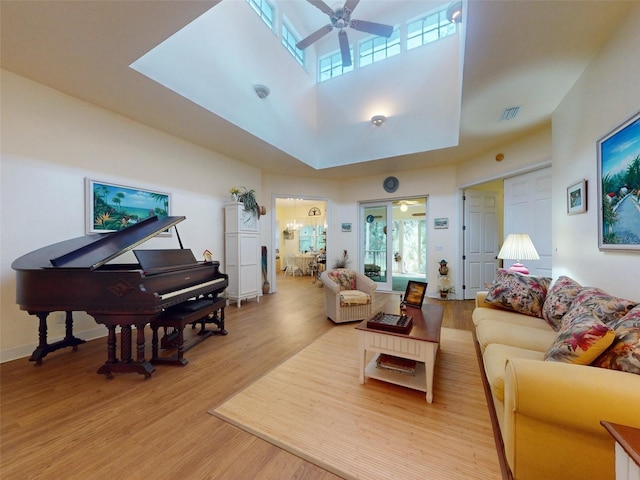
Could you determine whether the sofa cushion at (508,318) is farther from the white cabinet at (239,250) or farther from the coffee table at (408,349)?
the white cabinet at (239,250)

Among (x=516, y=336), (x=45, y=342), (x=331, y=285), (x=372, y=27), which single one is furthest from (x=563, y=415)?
(x=372, y=27)

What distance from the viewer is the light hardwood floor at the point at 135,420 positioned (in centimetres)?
137

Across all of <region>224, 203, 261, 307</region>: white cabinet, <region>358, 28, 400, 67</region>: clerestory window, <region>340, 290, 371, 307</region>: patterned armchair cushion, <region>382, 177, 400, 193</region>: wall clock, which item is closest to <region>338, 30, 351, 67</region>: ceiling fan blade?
<region>358, 28, 400, 67</region>: clerestory window

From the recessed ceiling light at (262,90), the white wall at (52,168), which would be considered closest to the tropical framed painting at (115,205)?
the white wall at (52,168)

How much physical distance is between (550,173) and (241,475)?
484 cm

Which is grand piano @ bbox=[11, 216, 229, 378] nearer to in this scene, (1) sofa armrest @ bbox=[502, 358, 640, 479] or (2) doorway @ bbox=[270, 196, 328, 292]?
(1) sofa armrest @ bbox=[502, 358, 640, 479]

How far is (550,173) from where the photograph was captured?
11.5 feet

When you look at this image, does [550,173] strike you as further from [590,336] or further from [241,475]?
[241,475]

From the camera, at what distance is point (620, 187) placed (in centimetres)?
187

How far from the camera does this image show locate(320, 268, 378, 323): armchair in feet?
11.9

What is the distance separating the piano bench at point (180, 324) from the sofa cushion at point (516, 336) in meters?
2.83

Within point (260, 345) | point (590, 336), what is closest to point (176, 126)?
point (260, 345)

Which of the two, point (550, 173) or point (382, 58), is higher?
point (382, 58)

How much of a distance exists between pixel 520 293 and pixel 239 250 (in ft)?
13.8
